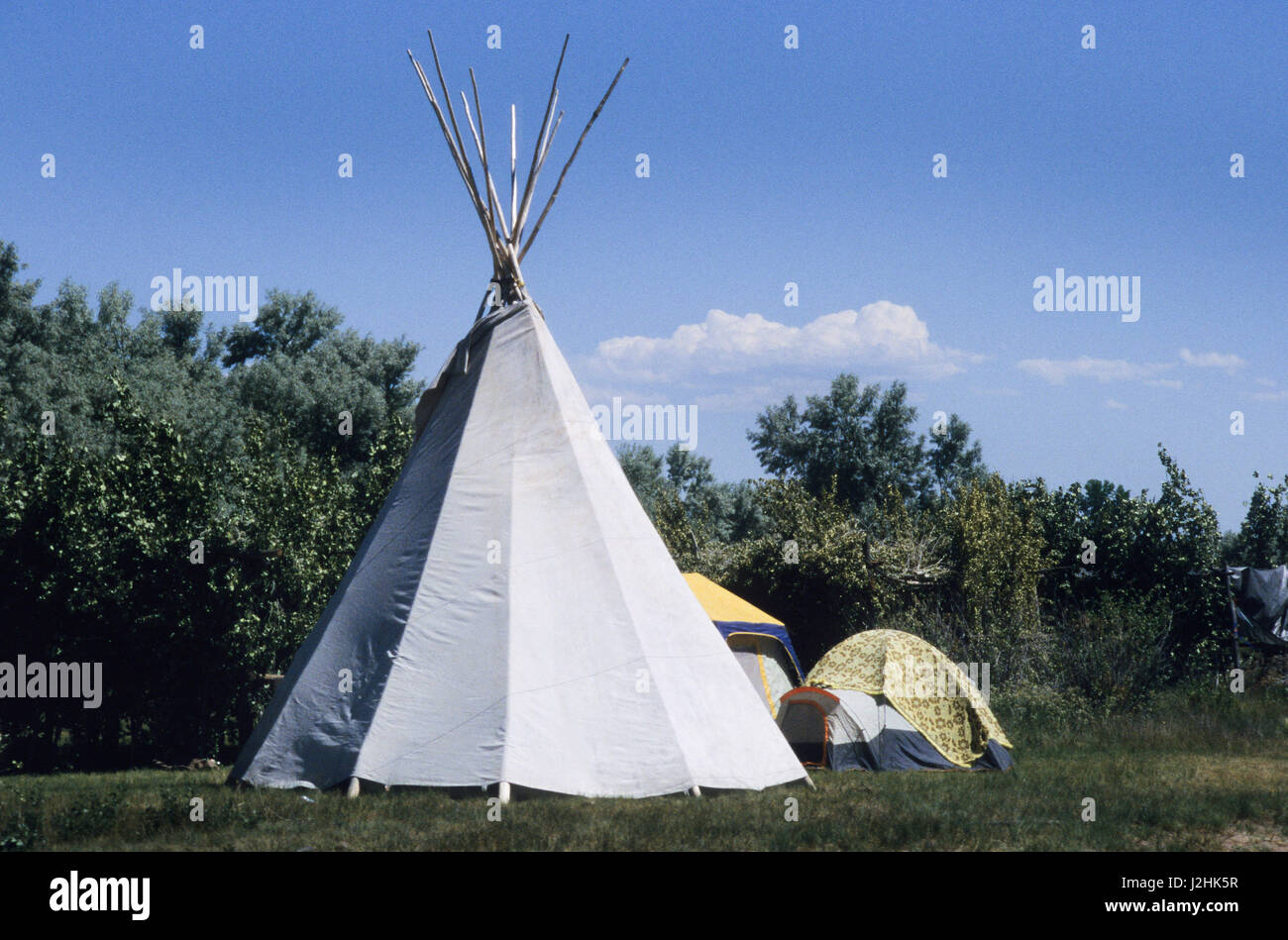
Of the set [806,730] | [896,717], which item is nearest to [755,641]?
[806,730]

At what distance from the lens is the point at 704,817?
25.4 ft

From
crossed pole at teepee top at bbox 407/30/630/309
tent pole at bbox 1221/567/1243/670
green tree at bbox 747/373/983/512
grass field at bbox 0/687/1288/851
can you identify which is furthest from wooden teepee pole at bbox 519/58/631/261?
green tree at bbox 747/373/983/512

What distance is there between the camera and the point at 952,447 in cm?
4425

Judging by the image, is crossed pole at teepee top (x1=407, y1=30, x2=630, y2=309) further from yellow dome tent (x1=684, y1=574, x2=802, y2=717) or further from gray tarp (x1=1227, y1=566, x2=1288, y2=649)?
gray tarp (x1=1227, y1=566, x2=1288, y2=649)

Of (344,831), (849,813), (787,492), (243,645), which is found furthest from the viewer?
(787,492)

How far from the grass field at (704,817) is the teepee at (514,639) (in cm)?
33

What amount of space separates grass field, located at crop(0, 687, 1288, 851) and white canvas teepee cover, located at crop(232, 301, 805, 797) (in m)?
0.35

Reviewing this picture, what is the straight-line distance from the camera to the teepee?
28.5 feet

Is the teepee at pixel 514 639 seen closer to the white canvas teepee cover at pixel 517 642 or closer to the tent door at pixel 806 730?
the white canvas teepee cover at pixel 517 642

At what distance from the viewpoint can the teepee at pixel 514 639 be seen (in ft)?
28.5

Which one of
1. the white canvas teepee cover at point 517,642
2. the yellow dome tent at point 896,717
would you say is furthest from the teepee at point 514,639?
the yellow dome tent at point 896,717
